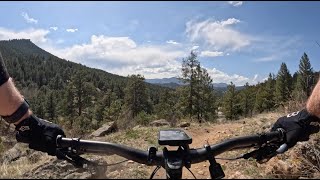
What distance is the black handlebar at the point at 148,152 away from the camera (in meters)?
1.52

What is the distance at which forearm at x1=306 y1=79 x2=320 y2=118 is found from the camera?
1.84 meters

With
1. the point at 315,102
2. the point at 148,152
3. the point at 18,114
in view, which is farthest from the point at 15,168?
the point at 315,102

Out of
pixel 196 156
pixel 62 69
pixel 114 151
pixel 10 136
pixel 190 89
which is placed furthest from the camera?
pixel 62 69

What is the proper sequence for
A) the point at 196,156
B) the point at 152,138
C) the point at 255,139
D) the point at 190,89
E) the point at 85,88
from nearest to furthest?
the point at 196,156 → the point at 255,139 → the point at 152,138 → the point at 190,89 → the point at 85,88

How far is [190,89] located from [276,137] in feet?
144

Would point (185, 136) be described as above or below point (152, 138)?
above

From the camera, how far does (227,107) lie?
218ft

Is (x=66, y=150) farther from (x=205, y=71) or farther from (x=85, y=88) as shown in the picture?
(x=85, y=88)

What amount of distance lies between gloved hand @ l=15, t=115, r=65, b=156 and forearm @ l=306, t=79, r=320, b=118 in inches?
50.4

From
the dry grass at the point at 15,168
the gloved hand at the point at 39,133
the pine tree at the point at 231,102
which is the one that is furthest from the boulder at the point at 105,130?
the pine tree at the point at 231,102

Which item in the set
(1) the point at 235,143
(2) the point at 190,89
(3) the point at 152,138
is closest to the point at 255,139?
(1) the point at 235,143

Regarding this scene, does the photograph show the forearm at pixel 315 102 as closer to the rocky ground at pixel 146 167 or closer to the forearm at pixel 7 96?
the rocky ground at pixel 146 167

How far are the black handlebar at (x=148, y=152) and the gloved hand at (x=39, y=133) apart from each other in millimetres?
48

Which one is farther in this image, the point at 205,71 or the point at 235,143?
the point at 205,71
